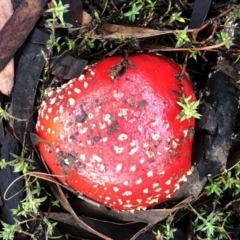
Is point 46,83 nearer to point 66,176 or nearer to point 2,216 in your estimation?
point 66,176

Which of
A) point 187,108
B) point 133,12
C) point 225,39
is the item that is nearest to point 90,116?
point 187,108

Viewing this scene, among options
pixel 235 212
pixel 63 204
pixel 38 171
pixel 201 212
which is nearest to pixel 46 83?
pixel 38 171

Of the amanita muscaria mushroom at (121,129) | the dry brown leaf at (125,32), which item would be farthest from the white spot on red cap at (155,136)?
the dry brown leaf at (125,32)

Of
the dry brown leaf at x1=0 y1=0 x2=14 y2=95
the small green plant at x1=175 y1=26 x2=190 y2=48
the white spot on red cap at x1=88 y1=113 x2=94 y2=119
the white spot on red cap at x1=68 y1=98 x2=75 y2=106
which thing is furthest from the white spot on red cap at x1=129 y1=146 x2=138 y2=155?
the dry brown leaf at x1=0 y1=0 x2=14 y2=95

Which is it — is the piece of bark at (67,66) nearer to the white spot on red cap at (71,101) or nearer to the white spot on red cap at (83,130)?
the white spot on red cap at (71,101)

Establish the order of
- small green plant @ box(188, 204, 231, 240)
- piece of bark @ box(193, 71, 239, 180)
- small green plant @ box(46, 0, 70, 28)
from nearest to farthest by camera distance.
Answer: small green plant @ box(46, 0, 70, 28) → piece of bark @ box(193, 71, 239, 180) → small green plant @ box(188, 204, 231, 240)

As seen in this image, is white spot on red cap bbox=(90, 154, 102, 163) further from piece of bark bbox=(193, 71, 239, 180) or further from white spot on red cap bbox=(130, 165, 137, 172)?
piece of bark bbox=(193, 71, 239, 180)
